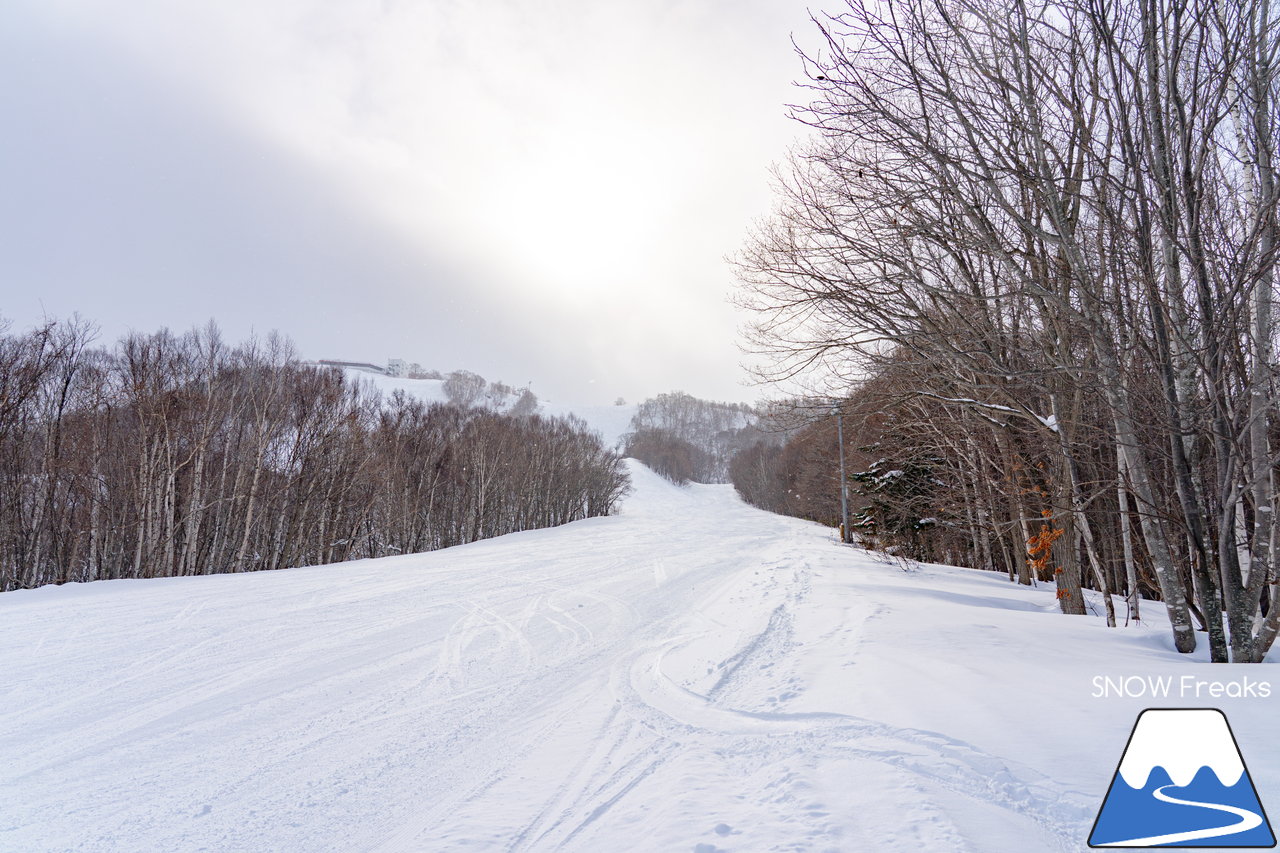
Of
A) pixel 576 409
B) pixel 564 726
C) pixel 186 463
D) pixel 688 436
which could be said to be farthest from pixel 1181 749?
pixel 576 409

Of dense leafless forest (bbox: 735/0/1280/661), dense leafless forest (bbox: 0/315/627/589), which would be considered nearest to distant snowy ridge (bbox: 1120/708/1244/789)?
dense leafless forest (bbox: 735/0/1280/661)

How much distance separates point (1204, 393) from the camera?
4453mm

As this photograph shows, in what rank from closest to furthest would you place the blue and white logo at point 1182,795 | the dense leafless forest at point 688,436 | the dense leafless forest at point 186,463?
the blue and white logo at point 1182,795
the dense leafless forest at point 186,463
the dense leafless forest at point 688,436

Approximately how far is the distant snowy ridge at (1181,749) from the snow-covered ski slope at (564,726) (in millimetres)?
158

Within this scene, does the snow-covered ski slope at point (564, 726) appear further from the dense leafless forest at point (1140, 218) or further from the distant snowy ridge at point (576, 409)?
the distant snowy ridge at point (576, 409)

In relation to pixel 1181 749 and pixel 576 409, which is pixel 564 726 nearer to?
pixel 1181 749

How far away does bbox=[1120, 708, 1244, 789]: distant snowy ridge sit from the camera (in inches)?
87.1

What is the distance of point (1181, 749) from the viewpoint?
238 centimetres

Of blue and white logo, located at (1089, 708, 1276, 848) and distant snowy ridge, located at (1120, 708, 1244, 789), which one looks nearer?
blue and white logo, located at (1089, 708, 1276, 848)

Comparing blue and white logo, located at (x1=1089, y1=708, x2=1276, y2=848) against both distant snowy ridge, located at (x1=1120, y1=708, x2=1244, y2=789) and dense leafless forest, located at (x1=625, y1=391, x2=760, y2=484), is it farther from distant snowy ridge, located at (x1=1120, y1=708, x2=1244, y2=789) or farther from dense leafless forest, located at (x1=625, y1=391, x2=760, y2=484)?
dense leafless forest, located at (x1=625, y1=391, x2=760, y2=484)

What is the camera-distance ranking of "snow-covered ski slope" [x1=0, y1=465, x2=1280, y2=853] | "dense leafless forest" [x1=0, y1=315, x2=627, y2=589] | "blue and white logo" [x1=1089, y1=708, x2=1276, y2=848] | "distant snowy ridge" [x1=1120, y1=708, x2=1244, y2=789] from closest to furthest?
"blue and white logo" [x1=1089, y1=708, x2=1276, y2=848]
"distant snowy ridge" [x1=1120, y1=708, x2=1244, y2=789]
"snow-covered ski slope" [x1=0, y1=465, x2=1280, y2=853]
"dense leafless forest" [x1=0, y1=315, x2=627, y2=589]

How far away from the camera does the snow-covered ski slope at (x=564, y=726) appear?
2463 millimetres

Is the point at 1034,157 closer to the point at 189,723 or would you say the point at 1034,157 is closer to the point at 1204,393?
the point at 1204,393

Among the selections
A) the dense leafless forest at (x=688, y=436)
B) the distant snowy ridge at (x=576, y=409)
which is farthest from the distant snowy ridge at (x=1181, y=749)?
the distant snowy ridge at (x=576, y=409)
